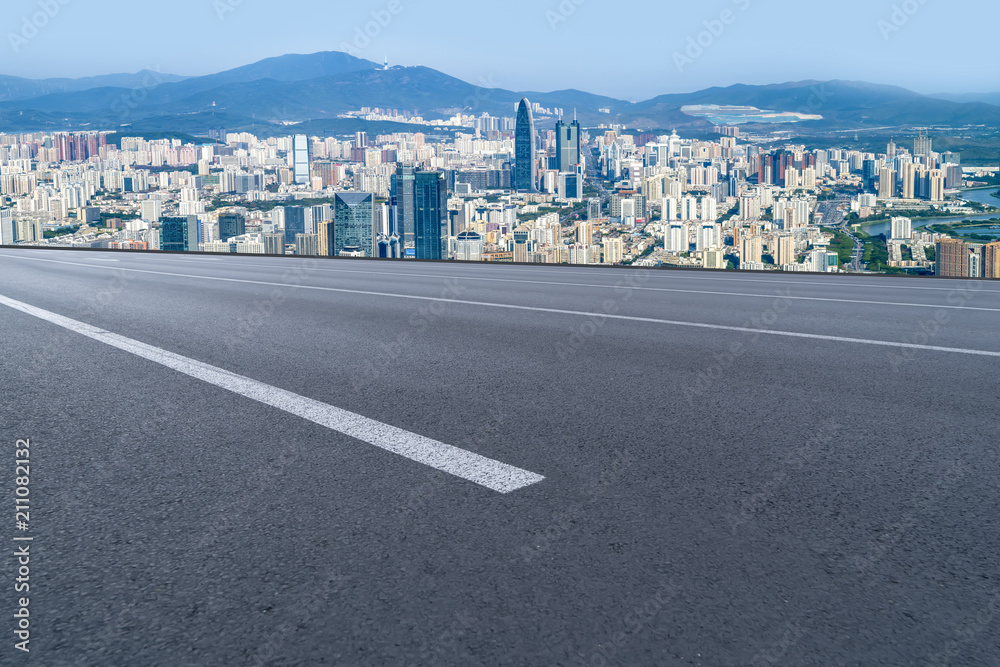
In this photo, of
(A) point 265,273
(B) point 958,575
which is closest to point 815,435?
(B) point 958,575

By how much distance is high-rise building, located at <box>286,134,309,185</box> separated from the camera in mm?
78000

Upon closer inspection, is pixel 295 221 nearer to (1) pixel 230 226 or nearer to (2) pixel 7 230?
(1) pixel 230 226

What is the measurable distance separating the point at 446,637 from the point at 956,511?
2.04 metres

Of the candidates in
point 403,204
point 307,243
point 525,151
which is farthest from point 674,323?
point 525,151

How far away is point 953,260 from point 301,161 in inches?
3136

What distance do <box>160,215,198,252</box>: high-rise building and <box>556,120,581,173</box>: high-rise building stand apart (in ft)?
159

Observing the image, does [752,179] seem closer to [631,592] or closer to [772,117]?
[772,117]

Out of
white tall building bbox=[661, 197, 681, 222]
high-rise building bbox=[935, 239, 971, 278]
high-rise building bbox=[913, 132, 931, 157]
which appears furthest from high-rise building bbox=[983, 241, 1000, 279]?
high-rise building bbox=[913, 132, 931, 157]

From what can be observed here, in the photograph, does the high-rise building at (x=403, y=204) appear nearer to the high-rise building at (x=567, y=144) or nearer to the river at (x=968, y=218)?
the river at (x=968, y=218)

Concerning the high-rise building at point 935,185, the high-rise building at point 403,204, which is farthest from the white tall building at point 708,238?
the high-rise building at point 935,185

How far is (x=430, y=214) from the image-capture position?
3183 cm

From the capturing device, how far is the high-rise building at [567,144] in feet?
249

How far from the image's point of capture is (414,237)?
3030 cm

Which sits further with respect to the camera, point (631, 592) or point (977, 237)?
point (977, 237)
